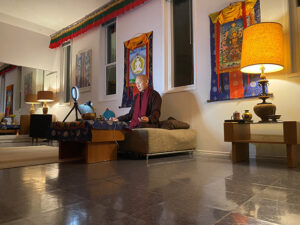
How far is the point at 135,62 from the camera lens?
4500mm

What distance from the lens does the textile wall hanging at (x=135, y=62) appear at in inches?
167

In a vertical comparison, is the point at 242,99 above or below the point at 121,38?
below

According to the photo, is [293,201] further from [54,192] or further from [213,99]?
[213,99]

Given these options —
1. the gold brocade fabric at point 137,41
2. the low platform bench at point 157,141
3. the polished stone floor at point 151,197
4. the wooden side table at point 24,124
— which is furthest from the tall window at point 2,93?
the polished stone floor at point 151,197

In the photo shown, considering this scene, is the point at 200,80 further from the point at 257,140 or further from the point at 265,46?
the point at 257,140

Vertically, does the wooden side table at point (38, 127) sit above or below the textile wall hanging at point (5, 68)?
below

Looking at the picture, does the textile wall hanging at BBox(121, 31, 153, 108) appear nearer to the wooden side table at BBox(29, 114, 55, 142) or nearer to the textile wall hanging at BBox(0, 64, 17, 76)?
the wooden side table at BBox(29, 114, 55, 142)

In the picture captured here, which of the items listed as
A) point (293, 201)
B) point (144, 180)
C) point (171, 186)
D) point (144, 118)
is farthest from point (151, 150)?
point (293, 201)

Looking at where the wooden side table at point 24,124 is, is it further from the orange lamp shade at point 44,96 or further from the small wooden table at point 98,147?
the small wooden table at point 98,147

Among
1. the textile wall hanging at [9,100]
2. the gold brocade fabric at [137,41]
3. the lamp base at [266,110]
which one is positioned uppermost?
the gold brocade fabric at [137,41]

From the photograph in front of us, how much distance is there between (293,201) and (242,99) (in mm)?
1948

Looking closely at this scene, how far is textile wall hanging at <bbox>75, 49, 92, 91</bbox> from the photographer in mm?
5684

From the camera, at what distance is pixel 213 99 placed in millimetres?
3268

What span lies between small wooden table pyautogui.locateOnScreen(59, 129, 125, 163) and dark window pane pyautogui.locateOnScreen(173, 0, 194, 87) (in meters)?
1.61
